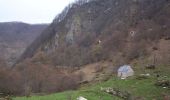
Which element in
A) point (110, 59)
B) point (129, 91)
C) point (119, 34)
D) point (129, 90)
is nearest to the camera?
point (129, 91)

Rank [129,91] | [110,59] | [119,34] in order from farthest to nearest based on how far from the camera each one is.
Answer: [119,34]
[110,59]
[129,91]

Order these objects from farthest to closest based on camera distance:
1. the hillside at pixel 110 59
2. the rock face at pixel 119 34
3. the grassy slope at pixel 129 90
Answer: the rock face at pixel 119 34 → the hillside at pixel 110 59 → the grassy slope at pixel 129 90

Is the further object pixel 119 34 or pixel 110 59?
pixel 119 34

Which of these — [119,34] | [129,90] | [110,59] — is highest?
[129,90]

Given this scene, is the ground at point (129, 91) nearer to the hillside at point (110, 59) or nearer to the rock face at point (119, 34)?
the hillside at point (110, 59)

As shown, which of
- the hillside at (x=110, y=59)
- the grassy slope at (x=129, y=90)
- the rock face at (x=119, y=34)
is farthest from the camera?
the rock face at (x=119, y=34)

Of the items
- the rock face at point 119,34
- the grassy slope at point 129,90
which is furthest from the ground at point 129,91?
the rock face at point 119,34

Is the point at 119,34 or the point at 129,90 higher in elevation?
the point at 129,90

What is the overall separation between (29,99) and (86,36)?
481 feet

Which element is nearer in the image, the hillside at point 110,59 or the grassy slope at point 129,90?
the grassy slope at point 129,90

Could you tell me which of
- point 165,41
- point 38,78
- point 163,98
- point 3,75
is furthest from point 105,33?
point 163,98

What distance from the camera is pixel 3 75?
202 feet

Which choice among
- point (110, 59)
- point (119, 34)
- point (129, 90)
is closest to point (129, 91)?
point (129, 90)

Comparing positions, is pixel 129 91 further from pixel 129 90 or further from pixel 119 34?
pixel 119 34
